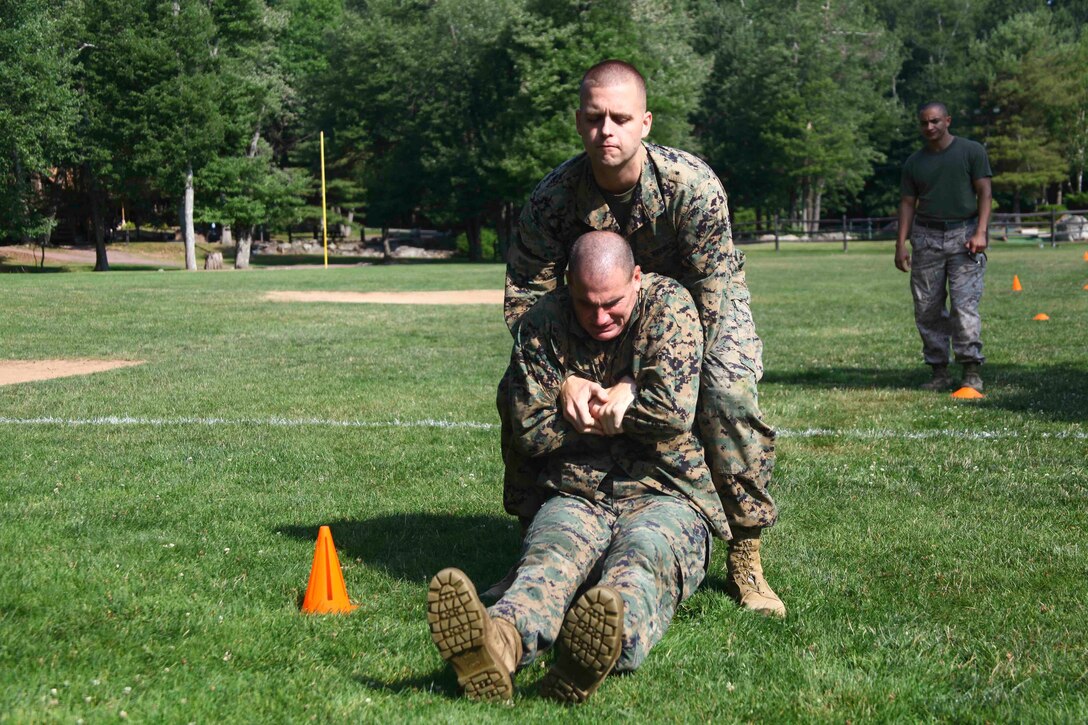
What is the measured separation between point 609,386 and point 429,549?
1291mm

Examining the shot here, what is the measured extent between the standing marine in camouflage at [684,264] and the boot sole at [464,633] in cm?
108

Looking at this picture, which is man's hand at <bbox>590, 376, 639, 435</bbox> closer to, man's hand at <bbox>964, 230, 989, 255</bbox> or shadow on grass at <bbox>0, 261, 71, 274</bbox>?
man's hand at <bbox>964, 230, 989, 255</bbox>

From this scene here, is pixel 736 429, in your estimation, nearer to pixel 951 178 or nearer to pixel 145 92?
pixel 951 178

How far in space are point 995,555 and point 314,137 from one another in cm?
6040

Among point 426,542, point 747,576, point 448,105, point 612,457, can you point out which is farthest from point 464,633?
point 448,105

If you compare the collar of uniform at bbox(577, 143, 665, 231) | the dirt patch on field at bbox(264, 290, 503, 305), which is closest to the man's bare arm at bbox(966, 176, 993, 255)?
the collar of uniform at bbox(577, 143, 665, 231)

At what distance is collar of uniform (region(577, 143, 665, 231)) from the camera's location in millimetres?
4566

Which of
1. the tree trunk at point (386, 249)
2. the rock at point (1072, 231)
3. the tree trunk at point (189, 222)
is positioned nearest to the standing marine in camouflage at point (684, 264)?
the tree trunk at point (189, 222)

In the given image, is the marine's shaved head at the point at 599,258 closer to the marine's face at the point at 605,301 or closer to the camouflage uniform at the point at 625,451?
the marine's face at the point at 605,301

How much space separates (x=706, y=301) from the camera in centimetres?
470

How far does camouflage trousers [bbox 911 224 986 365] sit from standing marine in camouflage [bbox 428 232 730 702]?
619 centimetres

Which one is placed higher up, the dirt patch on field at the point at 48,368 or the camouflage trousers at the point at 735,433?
the camouflage trousers at the point at 735,433

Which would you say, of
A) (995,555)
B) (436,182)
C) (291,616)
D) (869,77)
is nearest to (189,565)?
(291,616)

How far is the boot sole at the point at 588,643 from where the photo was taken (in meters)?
3.38
